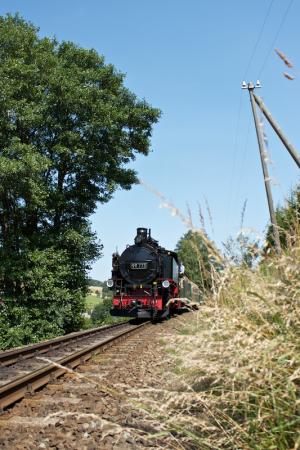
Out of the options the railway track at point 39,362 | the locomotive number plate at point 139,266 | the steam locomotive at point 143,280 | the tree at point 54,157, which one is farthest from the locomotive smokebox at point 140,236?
the railway track at point 39,362

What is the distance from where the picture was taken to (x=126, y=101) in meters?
22.6

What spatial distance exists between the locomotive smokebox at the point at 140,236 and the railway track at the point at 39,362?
5.53 metres

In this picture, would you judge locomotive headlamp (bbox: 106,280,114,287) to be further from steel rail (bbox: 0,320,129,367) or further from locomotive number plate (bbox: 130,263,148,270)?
steel rail (bbox: 0,320,129,367)

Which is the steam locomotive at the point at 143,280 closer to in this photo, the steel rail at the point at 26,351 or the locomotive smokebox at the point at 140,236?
the locomotive smokebox at the point at 140,236

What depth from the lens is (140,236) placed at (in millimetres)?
19578

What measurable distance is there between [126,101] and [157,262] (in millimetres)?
8496

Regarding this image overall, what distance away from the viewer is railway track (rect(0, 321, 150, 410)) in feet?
19.0

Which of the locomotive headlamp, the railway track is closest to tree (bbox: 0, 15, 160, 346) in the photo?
the locomotive headlamp

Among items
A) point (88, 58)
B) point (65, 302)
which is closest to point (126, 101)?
point (88, 58)

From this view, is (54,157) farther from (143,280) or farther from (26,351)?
(26,351)

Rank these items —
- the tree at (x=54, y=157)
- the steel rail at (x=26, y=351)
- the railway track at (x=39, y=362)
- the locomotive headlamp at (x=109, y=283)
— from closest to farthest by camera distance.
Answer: the railway track at (x=39, y=362) < the steel rail at (x=26, y=351) < the tree at (x=54, y=157) < the locomotive headlamp at (x=109, y=283)

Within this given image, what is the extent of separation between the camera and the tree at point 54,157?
1764 centimetres

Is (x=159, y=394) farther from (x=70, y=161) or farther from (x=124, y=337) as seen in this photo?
(x=70, y=161)

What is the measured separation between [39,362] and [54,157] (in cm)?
1243
